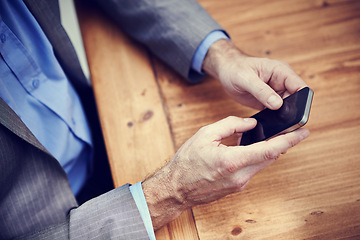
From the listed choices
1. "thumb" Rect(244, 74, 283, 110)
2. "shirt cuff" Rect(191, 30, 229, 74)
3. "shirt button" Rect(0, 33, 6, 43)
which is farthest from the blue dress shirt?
"thumb" Rect(244, 74, 283, 110)

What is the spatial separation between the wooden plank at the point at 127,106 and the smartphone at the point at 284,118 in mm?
182

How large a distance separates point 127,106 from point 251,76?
292 millimetres

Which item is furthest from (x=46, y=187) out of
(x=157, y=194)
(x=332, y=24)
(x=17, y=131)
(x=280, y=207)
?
(x=332, y=24)

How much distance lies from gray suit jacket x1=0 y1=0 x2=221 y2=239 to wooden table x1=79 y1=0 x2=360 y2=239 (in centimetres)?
6

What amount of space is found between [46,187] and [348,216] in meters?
0.59

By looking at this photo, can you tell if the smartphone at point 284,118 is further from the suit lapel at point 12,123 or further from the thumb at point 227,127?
the suit lapel at point 12,123

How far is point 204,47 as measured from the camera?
0.67 metres

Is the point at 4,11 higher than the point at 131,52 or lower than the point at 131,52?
higher

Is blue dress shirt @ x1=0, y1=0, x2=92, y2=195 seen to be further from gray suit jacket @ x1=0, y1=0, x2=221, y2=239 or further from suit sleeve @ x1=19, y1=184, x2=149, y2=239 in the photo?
suit sleeve @ x1=19, y1=184, x2=149, y2=239

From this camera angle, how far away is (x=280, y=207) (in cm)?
52

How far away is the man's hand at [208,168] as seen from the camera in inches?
18.0

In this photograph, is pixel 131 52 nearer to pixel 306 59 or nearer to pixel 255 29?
pixel 255 29

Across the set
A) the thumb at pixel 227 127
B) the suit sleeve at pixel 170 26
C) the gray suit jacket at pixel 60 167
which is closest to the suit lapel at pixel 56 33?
the gray suit jacket at pixel 60 167

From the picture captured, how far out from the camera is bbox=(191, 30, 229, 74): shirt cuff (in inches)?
26.3
